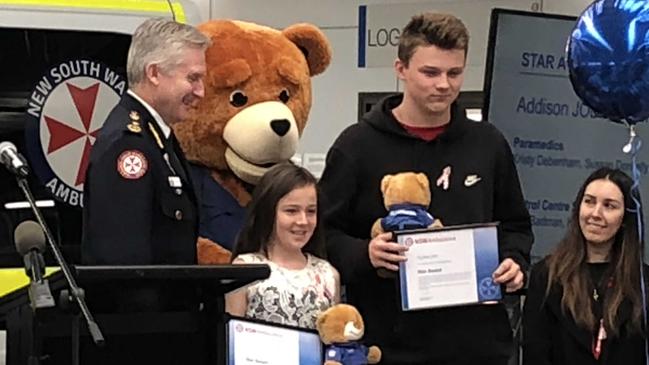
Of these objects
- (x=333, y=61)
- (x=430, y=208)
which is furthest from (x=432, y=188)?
(x=333, y=61)

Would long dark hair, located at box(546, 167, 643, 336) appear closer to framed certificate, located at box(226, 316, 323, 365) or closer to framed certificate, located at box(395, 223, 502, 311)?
framed certificate, located at box(395, 223, 502, 311)

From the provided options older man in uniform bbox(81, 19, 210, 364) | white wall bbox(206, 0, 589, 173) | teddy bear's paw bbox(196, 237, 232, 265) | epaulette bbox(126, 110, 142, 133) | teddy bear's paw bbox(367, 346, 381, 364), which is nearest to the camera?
older man in uniform bbox(81, 19, 210, 364)

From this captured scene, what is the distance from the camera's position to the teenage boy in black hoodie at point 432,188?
139 inches

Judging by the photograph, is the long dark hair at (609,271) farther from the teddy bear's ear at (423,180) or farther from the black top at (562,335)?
the teddy bear's ear at (423,180)

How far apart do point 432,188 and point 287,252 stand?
476mm

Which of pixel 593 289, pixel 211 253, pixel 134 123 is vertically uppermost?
pixel 134 123

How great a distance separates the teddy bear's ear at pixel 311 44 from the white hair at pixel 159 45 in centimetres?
144

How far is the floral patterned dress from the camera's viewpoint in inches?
139

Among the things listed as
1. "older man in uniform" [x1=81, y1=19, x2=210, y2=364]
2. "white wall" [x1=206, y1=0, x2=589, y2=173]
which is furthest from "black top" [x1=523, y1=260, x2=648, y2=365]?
"white wall" [x1=206, y1=0, x2=589, y2=173]

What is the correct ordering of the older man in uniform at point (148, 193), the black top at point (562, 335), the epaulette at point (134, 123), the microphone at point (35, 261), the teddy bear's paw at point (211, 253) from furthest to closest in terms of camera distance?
1. the teddy bear's paw at point (211, 253)
2. the black top at point (562, 335)
3. the epaulette at point (134, 123)
4. the older man in uniform at point (148, 193)
5. the microphone at point (35, 261)

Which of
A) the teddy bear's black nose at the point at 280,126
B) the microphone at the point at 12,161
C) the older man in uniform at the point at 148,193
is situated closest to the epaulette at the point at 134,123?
the older man in uniform at the point at 148,193

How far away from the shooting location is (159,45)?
340 cm

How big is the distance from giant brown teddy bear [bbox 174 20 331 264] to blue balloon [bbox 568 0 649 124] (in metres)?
1.39

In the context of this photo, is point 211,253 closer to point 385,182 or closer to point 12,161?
point 385,182
